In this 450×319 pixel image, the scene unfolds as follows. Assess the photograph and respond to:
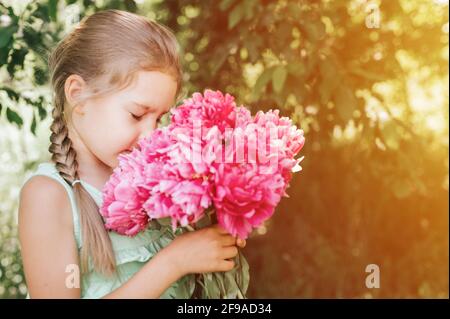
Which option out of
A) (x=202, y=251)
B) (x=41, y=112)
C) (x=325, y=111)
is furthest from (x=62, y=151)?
(x=325, y=111)

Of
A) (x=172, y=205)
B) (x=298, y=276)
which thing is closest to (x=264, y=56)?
(x=172, y=205)

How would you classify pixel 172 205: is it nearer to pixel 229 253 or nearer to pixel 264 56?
pixel 229 253

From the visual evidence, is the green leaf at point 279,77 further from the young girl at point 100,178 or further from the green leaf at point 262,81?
the young girl at point 100,178

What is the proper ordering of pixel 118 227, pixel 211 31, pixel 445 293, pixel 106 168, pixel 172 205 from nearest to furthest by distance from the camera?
pixel 172 205, pixel 118 227, pixel 106 168, pixel 211 31, pixel 445 293

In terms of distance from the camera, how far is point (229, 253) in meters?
1.55

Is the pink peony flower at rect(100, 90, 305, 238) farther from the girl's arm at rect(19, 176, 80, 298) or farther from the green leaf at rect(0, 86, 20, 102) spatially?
the green leaf at rect(0, 86, 20, 102)

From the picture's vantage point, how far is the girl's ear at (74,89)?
1764 mm

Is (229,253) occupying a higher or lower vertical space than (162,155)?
lower

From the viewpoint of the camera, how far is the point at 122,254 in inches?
68.1

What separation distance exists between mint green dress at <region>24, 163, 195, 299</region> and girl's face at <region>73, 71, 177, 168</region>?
0.43 ft

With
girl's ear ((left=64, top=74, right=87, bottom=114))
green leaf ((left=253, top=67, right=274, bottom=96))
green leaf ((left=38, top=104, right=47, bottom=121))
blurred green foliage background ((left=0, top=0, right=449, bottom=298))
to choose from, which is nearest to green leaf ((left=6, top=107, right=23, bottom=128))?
blurred green foliage background ((left=0, top=0, right=449, bottom=298))

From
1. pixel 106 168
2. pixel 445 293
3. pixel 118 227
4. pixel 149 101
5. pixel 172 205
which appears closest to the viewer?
pixel 172 205

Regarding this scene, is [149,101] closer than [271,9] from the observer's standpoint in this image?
Yes
